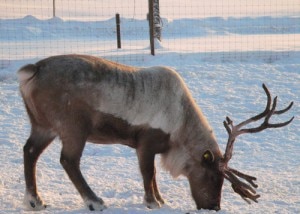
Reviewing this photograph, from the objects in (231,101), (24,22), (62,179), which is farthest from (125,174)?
(24,22)

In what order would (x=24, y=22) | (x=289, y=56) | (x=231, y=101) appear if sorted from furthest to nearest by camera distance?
(x=24, y=22)
(x=289, y=56)
(x=231, y=101)

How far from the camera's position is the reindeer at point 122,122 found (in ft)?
19.2

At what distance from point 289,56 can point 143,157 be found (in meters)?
9.29

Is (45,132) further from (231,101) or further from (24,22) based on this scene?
(24,22)

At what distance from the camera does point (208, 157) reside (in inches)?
244

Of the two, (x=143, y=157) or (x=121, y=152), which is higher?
(x=143, y=157)

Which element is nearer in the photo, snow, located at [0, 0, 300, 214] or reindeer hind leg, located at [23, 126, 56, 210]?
reindeer hind leg, located at [23, 126, 56, 210]

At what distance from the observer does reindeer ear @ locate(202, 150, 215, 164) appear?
6.18m

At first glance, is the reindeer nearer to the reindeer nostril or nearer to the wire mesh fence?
the reindeer nostril

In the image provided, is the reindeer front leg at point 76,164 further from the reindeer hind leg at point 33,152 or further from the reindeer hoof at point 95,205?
the reindeer hind leg at point 33,152

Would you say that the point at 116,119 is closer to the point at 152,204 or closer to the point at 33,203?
the point at 152,204

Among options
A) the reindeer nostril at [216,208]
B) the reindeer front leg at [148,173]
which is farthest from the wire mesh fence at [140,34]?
the reindeer nostril at [216,208]

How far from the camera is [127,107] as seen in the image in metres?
6.07

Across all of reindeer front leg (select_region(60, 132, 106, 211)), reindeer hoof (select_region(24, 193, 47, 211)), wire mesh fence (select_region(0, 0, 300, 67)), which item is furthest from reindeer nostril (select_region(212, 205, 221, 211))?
wire mesh fence (select_region(0, 0, 300, 67))
